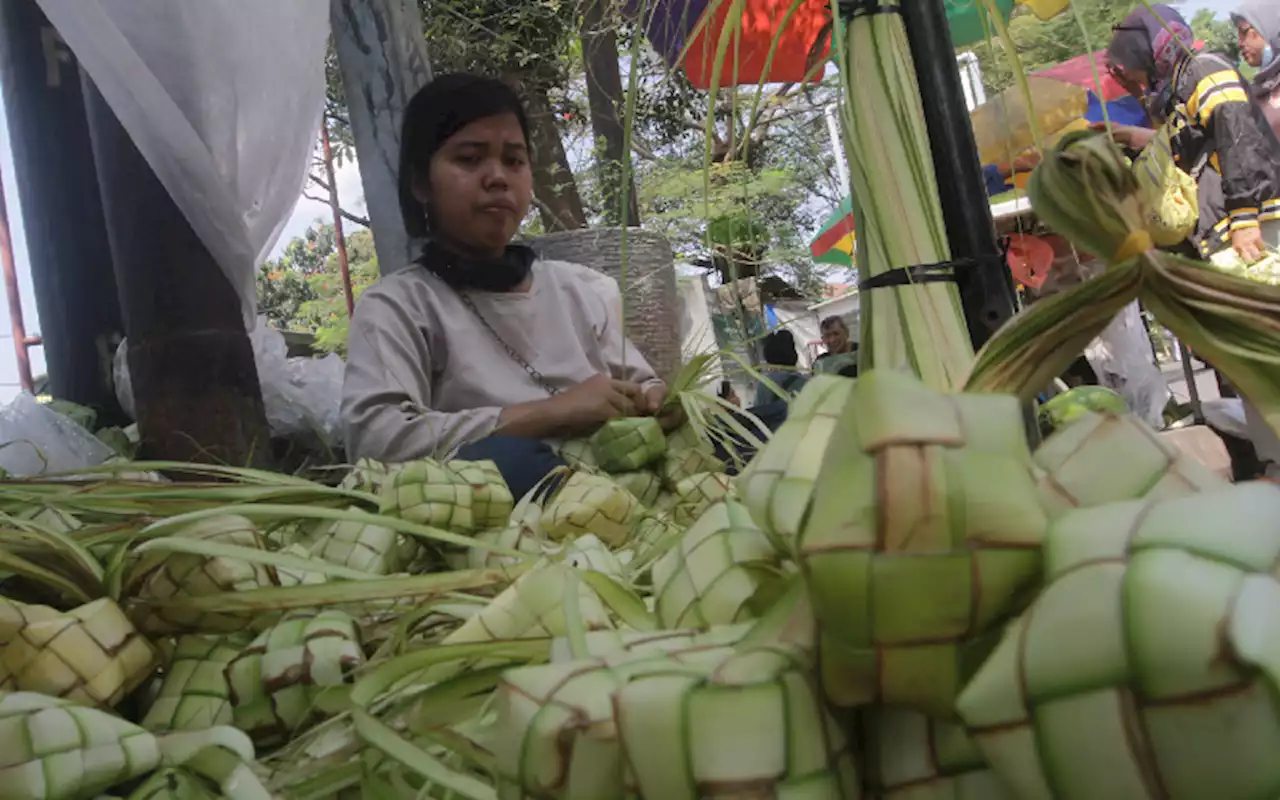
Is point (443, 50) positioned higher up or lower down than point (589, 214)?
higher up

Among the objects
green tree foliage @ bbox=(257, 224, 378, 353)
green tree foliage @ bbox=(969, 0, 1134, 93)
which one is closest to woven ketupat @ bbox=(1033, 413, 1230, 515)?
green tree foliage @ bbox=(969, 0, 1134, 93)

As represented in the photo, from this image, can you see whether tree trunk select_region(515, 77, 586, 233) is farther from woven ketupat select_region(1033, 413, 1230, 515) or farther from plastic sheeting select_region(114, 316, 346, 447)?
woven ketupat select_region(1033, 413, 1230, 515)

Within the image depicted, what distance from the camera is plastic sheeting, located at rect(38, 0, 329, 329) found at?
3.38ft

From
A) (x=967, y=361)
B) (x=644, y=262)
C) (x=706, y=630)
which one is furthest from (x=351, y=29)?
(x=706, y=630)

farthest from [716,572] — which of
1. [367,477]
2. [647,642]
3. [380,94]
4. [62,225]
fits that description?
[380,94]

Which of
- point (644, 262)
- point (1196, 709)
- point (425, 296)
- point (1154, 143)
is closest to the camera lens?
point (1196, 709)

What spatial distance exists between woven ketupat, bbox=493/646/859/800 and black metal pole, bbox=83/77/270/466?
30.4 inches

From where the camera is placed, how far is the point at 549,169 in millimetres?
3406

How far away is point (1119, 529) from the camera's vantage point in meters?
0.14

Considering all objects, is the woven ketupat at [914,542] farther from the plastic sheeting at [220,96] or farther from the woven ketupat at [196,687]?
the plastic sheeting at [220,96]

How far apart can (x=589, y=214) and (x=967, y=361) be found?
3786mm

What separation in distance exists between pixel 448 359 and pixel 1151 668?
4.15 feet

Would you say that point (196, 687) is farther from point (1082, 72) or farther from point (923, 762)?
point (1082, 72)

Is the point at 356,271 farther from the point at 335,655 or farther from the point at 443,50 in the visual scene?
the point at 335,655
